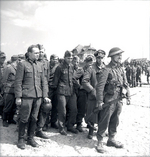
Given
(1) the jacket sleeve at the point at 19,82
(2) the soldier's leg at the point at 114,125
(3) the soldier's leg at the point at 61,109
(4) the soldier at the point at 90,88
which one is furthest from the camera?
(3) the soldier's leg at the point at 61,109

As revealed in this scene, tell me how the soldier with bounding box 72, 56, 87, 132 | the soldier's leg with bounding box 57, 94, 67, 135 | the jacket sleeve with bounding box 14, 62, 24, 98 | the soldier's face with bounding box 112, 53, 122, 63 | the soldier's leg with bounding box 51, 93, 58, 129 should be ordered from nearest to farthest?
1. the jacket sleeve with bounding box 14, 62, 24, 98
2. the soldier's face with bounding box 112, 53, 122, 63
3. the soldier's leg with bounding box 57, 94, 67, 135
4. the soldier with bounding box 72, 56, 87, 132
5. the soldier's leg with bounding box 51, 93, 58, 129

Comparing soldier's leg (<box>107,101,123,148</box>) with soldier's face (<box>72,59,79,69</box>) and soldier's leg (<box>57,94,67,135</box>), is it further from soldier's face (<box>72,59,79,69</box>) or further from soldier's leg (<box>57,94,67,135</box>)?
soldier's face (<box>72,59,79,69</box>)

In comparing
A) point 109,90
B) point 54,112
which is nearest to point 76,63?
point 54,112

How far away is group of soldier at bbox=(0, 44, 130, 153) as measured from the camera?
→ 4211 millimetres

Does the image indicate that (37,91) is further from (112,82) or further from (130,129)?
(130,129)

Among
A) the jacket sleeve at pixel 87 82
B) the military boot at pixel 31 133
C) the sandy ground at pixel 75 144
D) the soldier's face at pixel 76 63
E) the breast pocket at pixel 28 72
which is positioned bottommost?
the sandy ground at pixel 75 144

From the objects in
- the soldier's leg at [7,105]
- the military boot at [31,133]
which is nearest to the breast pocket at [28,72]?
the military boot at [31,133]

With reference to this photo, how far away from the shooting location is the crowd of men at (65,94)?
421cm

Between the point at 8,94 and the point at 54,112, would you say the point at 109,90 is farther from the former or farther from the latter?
the point at 8,94

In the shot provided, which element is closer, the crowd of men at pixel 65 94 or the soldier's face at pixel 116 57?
the crowd of men at pixel 65 94

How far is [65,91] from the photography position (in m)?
5.21

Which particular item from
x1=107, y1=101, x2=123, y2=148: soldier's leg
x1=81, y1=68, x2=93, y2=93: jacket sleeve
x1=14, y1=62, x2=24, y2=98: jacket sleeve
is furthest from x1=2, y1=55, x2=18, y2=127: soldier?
x1=107, y1=101, x2=123, y2=148: soldier's leg

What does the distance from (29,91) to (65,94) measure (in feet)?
4.14

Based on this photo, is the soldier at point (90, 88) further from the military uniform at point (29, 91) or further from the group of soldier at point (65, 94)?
the military uniform at point (29, 91)
